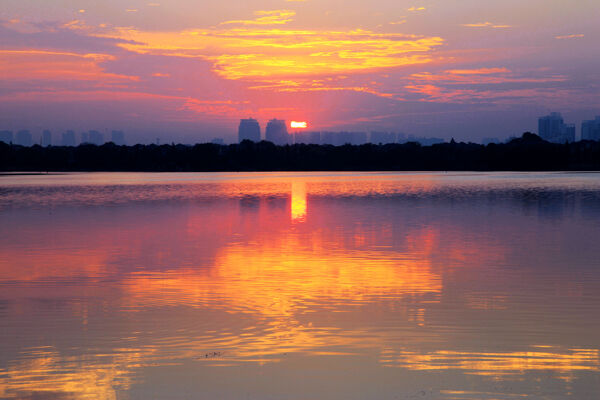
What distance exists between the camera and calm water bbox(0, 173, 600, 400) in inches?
370

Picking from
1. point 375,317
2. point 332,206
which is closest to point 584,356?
point 375,317

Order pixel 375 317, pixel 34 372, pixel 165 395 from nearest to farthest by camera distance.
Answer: pixel 165 395
pixel 34 372
pixel 375 317

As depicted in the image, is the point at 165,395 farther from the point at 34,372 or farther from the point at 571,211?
the point at 571,211

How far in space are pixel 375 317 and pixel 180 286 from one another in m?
5.48

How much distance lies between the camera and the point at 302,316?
1316 cm

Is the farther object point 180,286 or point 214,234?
point 214,234

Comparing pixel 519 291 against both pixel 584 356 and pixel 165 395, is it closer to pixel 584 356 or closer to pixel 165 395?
pixel 584 356

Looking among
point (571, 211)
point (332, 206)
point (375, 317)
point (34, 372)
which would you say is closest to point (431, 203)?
point (332, 206)

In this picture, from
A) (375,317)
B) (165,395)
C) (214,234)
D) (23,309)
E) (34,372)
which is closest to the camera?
(165,395)

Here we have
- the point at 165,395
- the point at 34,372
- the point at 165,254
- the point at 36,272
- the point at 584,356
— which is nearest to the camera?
the point at 165,395

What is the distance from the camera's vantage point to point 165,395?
29.2 ft

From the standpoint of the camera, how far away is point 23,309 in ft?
46.2

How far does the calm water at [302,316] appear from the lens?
30.9 ft

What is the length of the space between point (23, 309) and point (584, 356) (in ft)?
33.4
